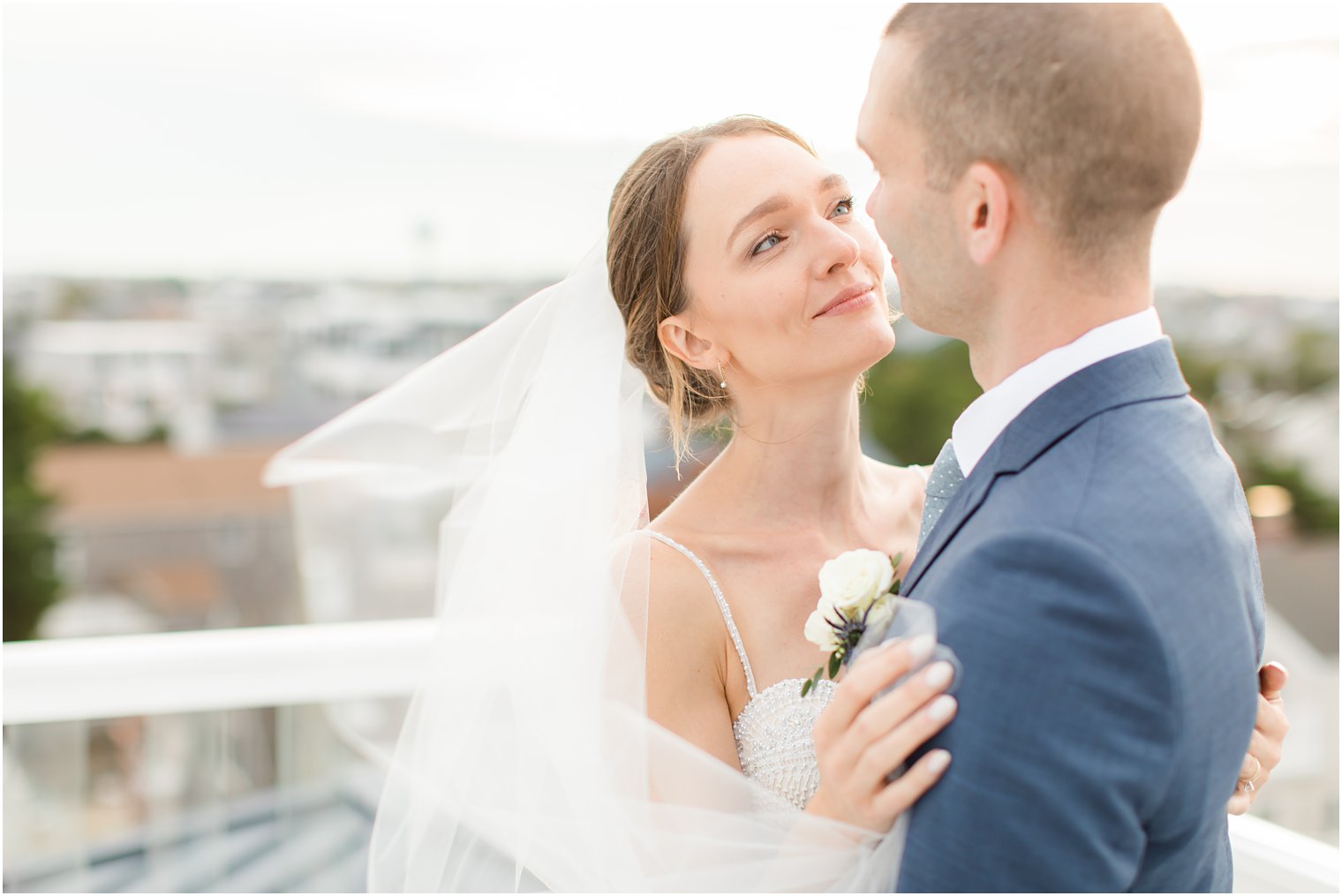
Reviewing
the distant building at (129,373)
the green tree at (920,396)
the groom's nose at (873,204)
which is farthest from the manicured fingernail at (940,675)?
the green tree at (920,396)

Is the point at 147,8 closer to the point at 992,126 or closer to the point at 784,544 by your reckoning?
the point at 784,544

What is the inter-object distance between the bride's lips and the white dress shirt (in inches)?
22.8

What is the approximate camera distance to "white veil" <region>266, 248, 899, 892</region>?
1646mm

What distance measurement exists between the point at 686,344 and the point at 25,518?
35.4 meters

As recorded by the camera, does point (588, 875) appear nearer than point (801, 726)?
Yes

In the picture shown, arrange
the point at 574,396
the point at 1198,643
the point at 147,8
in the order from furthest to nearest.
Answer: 1. the point at 147,8
2. the point at 574,396
3. the point at 1198,643

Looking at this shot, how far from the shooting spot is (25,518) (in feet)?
106

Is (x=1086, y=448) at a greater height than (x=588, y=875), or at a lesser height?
greater

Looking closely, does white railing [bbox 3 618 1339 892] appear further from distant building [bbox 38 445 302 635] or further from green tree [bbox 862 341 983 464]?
green tree [bbox 862 341 983 464]

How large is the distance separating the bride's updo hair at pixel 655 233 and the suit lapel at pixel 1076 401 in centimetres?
86

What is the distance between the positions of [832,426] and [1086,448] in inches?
33.4

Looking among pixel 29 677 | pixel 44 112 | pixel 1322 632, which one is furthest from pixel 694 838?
pixel 44 112

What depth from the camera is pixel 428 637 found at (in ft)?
9.87

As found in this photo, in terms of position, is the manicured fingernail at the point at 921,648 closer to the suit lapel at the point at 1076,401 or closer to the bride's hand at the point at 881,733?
the bride's hand at the point at 881,733
